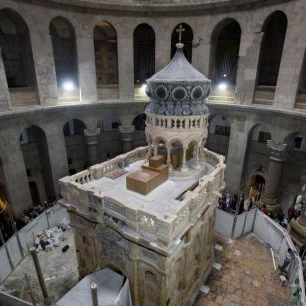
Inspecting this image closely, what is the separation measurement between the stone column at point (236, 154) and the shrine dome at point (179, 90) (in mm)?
8575

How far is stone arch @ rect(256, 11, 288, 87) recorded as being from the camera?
18750 mm

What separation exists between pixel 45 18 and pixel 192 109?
13.0 metres

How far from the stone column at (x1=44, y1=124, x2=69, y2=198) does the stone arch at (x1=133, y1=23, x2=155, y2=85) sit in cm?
956

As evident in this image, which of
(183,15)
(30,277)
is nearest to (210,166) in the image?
(30,277)

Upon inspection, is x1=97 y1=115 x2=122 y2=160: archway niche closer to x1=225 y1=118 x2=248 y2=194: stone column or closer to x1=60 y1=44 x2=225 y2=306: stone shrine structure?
x1=60 y1=44 x2=225 y2=306: stone shrine structure

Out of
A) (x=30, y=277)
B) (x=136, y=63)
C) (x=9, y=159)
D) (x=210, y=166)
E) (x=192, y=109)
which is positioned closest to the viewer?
(x=192, y=109)

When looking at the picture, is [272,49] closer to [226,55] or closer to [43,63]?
[226,55]

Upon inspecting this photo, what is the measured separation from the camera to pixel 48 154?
60.7 ft

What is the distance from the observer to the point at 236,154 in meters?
19.5

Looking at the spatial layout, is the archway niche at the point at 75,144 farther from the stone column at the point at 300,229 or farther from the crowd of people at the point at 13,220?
the stone column at the point at 300,229

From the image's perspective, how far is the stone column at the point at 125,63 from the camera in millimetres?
19062

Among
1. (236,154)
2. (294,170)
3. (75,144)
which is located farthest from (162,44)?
(294,170)

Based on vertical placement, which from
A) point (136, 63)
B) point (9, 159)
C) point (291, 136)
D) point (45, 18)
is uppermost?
point (45, 18)

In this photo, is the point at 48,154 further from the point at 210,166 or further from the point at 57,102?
the point at 210,166
